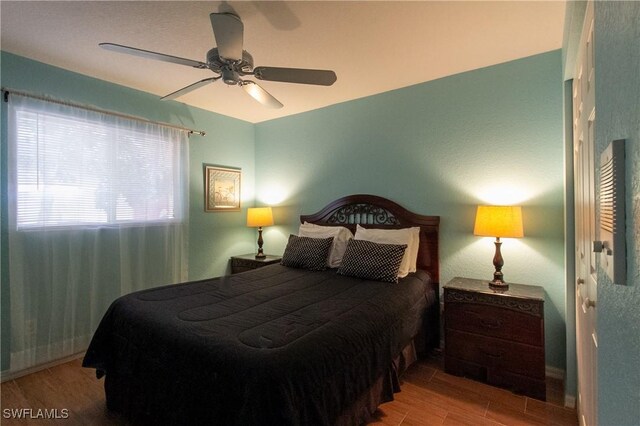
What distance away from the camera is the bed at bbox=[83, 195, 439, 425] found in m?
1.28

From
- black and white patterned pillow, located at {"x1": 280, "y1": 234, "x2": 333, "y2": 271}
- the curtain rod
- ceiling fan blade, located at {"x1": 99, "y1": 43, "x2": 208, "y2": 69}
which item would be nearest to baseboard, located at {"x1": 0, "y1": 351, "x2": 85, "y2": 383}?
black and white patterned pillow, located at {"x1": 280, "y1": 234, "x2": 333, "y2": 271}

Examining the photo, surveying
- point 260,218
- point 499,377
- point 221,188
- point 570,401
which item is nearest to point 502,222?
point 499,377

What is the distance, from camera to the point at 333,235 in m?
3.28

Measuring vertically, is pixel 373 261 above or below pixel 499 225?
below

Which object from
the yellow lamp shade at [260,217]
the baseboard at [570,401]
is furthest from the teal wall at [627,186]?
the yellow lamp shade at [260,217]

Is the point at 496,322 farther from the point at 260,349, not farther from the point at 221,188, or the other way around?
the point at 221,188

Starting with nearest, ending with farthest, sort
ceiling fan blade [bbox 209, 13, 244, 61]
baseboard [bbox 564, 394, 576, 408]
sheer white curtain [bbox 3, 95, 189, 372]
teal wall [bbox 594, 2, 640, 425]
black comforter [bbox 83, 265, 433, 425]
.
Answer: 1. teal wall [bbox 594, 2, 640, 425]
2. black comforter [bbox 83, 265, 433, 425]
3. ceiling fan blade [bbox 209, 13, 244, 61]
4. baseboard [bbox 564, 394, 576, 408]
5. sheer white curtain [bbox 3, 95, 189, 372]

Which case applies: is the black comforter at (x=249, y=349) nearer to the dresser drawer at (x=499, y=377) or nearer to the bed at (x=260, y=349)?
the bed at (x=260, y=349)

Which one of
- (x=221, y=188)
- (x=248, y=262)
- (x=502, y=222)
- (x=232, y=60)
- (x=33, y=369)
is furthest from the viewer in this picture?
(x=221, y=188)

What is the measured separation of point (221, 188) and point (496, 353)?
3.43m

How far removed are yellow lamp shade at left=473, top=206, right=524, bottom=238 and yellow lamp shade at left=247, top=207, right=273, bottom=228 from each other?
2.48m

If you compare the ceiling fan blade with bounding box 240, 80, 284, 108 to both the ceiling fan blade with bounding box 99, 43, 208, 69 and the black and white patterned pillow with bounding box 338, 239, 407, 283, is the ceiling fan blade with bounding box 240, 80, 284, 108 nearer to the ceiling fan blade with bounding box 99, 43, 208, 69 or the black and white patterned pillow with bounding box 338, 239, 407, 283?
the ceiling fan blade with bounding box 99, 43, 208, 69

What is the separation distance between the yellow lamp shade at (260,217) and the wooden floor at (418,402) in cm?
213

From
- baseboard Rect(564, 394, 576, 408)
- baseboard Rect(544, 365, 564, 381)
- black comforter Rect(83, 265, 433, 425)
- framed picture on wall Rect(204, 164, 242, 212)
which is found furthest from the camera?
framed picture on wall Rect(204, 164, 242, 212)
